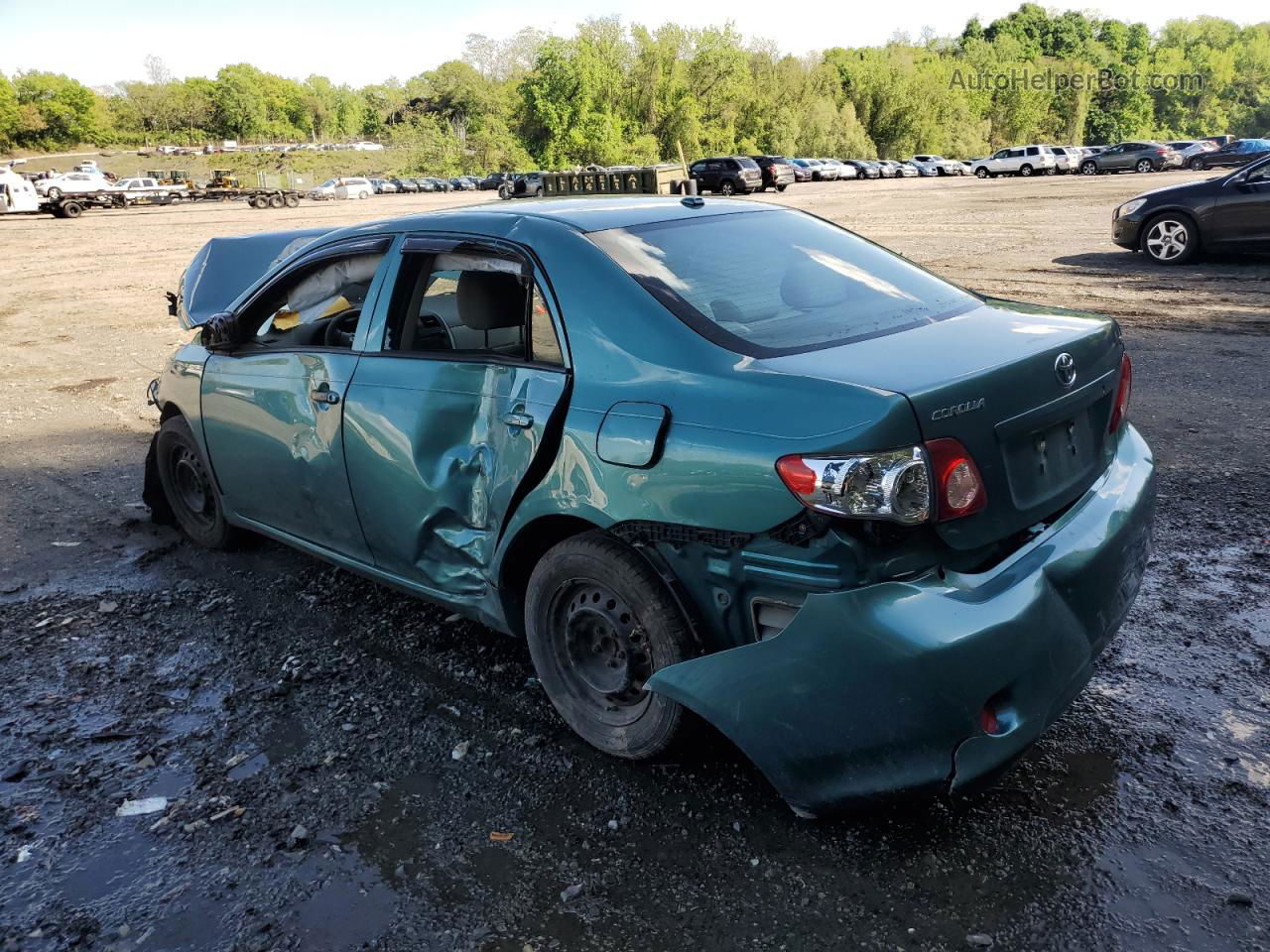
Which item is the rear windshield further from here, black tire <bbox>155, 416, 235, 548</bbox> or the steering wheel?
black tire <bbox>155, 416, 235, 548</bbox>

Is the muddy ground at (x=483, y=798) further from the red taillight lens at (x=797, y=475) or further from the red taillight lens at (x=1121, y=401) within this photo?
the red taillight lens at (x=797, y=475)

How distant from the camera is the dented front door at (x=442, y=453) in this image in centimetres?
318


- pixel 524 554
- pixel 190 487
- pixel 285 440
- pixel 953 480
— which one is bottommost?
pixel 190 487

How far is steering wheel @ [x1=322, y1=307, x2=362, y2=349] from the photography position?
13.0ft

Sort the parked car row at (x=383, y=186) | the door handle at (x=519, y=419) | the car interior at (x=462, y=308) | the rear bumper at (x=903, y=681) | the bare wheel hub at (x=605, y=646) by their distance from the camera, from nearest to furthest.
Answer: the rear bumper at (x=903, y=681)
the bare wheel hub at (x=605, y=646)
the door handle at (x=519, y=419)
the car interior at (x=462, y=308)
the parked car row at (x=383, y=186)

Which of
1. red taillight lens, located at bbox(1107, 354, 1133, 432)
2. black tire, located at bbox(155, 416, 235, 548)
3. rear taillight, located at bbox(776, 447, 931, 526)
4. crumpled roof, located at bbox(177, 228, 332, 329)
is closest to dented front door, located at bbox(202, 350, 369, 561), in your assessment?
black tire, located at bbox(155, 416, 235, 548)

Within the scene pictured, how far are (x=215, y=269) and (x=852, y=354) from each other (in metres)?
5.36

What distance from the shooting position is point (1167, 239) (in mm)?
13555

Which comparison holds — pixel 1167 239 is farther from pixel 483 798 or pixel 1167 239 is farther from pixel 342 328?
pixel 483 798

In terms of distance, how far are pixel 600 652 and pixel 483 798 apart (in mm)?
548

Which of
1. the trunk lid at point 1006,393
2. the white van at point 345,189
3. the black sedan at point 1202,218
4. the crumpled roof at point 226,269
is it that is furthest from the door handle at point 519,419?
the white van at point 345,189

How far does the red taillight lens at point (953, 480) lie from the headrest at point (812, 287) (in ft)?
2.99

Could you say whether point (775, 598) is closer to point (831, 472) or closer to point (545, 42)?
point (831, 472)

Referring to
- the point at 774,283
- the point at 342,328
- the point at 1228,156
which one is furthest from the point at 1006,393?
the point at 1228,156
